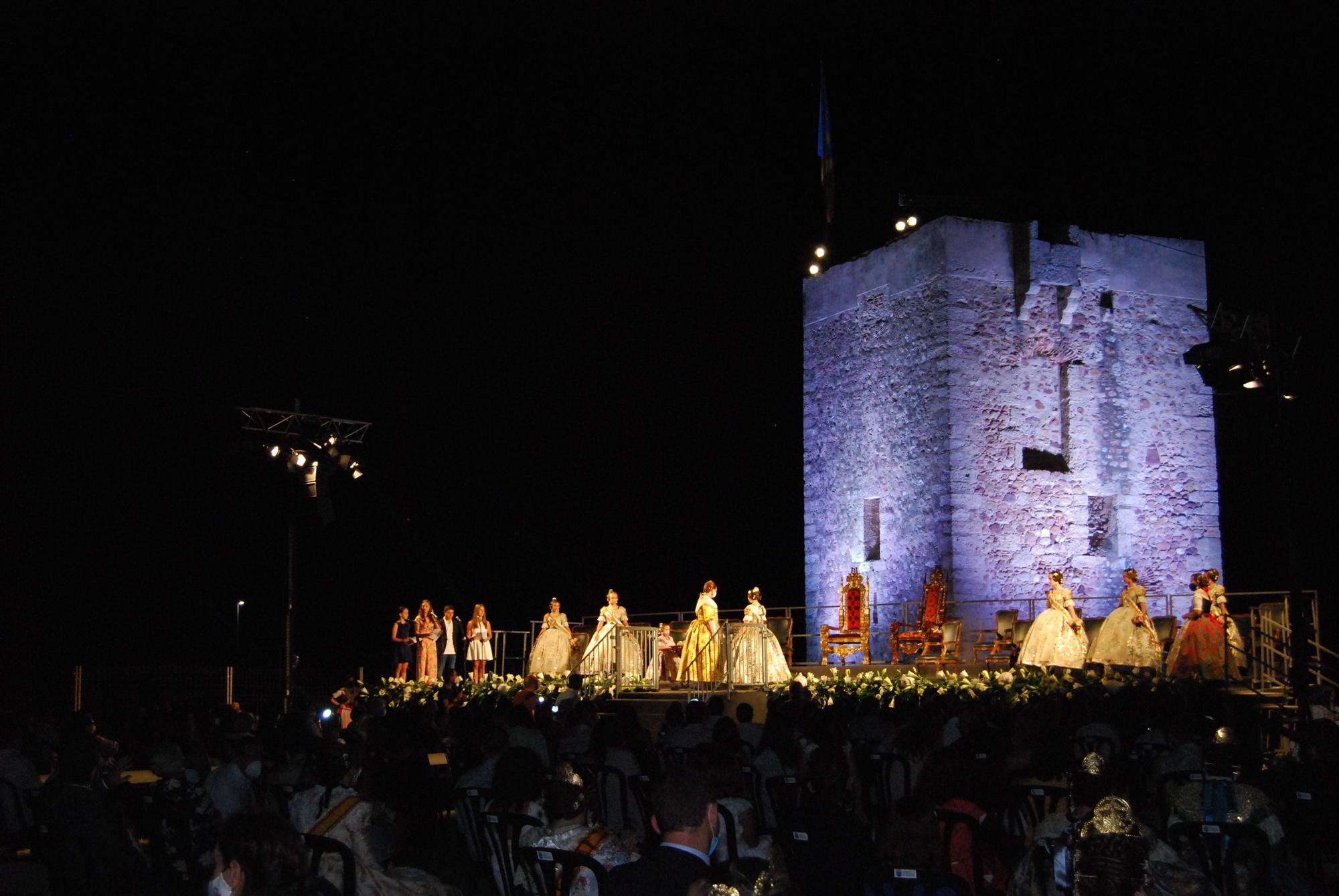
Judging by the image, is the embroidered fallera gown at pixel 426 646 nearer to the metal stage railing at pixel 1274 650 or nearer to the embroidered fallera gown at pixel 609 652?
the embroidered fallera gown at pixel 609 652

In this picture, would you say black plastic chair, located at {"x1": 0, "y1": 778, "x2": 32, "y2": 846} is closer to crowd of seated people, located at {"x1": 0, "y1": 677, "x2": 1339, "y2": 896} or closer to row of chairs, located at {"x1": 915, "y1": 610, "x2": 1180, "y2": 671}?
crowd of seated people, located at {"x1": 0, "y1": 677, "x2": 1339, "y2": 896}

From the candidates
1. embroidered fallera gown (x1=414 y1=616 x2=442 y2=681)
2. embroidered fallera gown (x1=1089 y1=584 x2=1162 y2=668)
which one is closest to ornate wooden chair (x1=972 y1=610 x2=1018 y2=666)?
embroidered fallera gown (x1=1089 y1=584 x2=1162 y2=668)

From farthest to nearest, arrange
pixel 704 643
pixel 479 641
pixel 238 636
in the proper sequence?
pixel 238 636 → pixel 479 641 → pixel 704 643

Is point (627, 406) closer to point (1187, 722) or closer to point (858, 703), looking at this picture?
point (858, 703)

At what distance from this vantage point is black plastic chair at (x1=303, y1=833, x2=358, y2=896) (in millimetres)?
3977

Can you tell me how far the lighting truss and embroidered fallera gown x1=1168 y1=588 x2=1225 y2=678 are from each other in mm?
8632

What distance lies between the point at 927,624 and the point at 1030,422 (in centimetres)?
313

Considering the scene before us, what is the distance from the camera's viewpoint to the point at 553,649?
51.5ft

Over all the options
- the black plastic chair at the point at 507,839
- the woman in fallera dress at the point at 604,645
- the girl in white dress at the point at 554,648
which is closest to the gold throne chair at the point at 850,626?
the woman in fallera dress at the point at 604,645

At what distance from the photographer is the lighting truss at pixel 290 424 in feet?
45.0

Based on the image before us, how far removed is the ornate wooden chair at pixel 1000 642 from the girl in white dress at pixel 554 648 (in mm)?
4857

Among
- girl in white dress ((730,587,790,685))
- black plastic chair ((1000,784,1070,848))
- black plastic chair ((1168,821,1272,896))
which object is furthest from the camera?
girl in white dress ((730,587,790,685))

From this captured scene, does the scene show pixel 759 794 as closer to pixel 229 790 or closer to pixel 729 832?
pixel 729 832

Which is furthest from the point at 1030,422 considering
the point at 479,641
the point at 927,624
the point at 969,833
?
the point at 969,833
